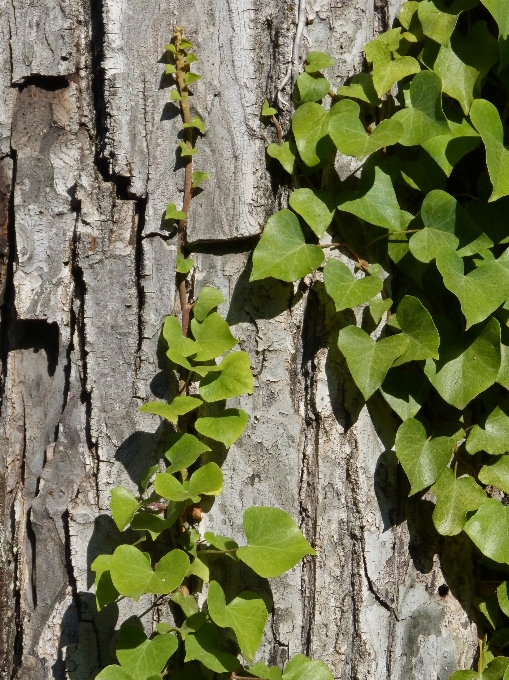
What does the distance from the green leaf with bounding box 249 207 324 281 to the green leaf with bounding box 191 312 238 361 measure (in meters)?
0.10

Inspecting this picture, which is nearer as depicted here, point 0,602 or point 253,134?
point 253,134

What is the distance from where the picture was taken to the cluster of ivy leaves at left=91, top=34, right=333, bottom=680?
1.08 m

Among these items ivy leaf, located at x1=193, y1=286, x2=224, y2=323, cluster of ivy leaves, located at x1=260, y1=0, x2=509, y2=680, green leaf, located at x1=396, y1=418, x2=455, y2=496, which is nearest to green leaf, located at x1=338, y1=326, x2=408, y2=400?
cluster of ivy leaves, located at x1=260, y1=0, x2=509, y2=680

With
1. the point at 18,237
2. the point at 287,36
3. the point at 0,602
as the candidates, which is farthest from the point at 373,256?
the point at 0,602

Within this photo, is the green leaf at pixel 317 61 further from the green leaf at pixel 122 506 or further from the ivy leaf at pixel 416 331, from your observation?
the green leaf at pixel 122 506

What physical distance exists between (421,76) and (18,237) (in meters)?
0.79

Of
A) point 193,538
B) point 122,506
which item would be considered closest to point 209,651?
point 193,538

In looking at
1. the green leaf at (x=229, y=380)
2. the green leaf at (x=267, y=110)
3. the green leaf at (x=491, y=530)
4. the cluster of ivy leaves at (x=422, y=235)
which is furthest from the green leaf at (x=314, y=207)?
the green leaf at (x=491, y=530)

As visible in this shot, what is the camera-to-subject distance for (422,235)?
1.13m

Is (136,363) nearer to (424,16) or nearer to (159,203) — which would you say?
(159,203)

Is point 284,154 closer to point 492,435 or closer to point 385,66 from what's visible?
point 385,66

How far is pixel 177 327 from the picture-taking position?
3.76ft

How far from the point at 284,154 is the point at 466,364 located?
19.6 inches

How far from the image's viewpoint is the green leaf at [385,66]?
111 centimetres
